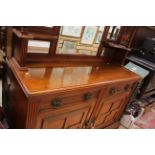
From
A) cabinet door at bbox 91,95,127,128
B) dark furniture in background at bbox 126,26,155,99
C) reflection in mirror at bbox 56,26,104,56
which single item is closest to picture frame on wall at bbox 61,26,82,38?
reflection in mirror at bbox 56,26,104,56

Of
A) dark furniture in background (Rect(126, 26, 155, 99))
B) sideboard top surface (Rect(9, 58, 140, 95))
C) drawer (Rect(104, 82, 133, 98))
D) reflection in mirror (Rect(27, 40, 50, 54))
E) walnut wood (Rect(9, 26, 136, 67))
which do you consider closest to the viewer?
sideboard top surface (Rect(9, 58, 140, 95))

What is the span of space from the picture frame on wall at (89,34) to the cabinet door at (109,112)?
0.57 meters

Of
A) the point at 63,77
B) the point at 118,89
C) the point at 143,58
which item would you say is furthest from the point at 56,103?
the point at 143,58

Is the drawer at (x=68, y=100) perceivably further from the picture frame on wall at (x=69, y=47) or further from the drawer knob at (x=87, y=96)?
the picture frame on wall at (x=69, y=47)

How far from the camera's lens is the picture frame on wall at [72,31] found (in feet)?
4.33

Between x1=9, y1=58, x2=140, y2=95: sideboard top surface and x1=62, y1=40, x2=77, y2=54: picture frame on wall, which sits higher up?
x1=62, y1=40, x2=77, y2=54: picture frame on wall

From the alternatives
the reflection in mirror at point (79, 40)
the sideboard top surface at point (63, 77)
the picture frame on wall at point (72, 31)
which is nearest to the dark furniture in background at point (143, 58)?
the sideboard top surface at point (63, 77)

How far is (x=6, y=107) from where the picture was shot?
147cm

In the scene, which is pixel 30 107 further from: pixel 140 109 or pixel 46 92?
pixel 140 109

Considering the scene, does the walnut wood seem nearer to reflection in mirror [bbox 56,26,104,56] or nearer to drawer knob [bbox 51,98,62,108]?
reflection in mirror [bbox 56,26,104,56]

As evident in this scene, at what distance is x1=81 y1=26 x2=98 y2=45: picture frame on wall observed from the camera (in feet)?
4.72

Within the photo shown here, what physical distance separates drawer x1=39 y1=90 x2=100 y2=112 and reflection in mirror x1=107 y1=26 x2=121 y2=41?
64cm

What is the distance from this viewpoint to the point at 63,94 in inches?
42.2
